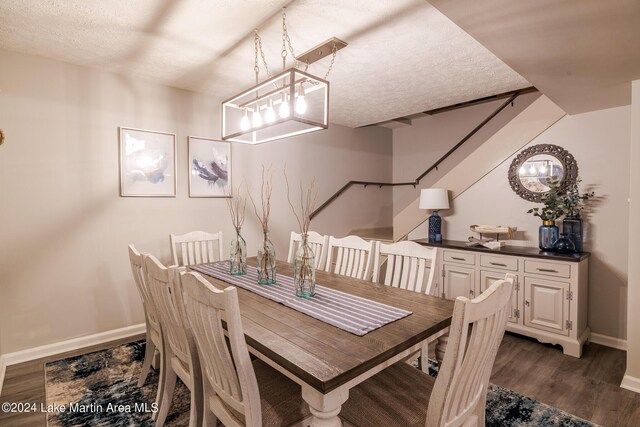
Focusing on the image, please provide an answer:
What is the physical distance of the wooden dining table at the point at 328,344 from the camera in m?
1.06

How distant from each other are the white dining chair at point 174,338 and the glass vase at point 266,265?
2.03ft

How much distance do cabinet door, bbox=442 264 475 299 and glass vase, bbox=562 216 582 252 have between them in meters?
0.88

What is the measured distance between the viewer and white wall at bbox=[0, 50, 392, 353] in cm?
255

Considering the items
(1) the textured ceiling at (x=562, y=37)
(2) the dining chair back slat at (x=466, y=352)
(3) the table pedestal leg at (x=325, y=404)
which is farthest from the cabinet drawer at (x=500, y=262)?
(3) the table pedestal leg at (x=325, y=404)

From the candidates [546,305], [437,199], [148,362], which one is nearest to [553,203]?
[546,305]

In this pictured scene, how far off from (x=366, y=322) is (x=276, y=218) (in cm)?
277

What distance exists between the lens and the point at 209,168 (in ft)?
11.5

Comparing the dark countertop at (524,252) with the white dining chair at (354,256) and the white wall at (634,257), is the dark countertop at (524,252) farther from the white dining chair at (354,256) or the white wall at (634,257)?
the white dining chair at (354,256)

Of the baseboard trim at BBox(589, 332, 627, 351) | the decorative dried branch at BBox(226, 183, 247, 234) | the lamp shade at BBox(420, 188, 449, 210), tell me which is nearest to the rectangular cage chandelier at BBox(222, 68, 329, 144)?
the decorative dried branch at BBox(226, 183, 247, 234)

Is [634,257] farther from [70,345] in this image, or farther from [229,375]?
[70,345]

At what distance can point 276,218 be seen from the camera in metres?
4.09

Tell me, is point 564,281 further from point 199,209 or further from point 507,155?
point 199,209

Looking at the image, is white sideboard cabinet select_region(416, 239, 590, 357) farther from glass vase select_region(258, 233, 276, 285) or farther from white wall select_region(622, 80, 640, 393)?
glass vase select_region(258, 233, 276, 285)

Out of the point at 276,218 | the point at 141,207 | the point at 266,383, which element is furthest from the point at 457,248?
the point at 141,207
